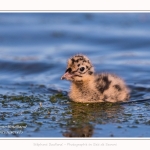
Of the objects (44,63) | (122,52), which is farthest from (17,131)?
(122,52)

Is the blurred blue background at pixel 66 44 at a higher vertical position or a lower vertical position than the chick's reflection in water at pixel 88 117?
higher

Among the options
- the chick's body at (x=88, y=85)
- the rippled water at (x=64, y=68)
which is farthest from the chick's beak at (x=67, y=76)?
the rippled water at (x=64, y=68)

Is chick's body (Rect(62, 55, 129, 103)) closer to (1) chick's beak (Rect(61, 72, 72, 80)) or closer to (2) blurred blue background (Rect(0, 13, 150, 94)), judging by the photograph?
(1) chick's beak (Rect(61, 72, 72, 80))

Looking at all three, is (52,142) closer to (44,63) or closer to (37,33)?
(44,63)

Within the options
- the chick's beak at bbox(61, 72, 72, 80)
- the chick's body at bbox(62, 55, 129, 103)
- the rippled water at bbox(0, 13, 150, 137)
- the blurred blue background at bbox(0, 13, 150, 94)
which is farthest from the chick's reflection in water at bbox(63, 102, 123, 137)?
the blurred blue background at bbox(0, 13, 150, 94)

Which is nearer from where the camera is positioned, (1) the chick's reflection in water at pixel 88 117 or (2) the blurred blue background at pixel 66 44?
(1) the chick's reflection in water at pixel 88 117

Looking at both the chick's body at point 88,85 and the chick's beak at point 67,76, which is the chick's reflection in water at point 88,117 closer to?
the chick's body at point 88,85
